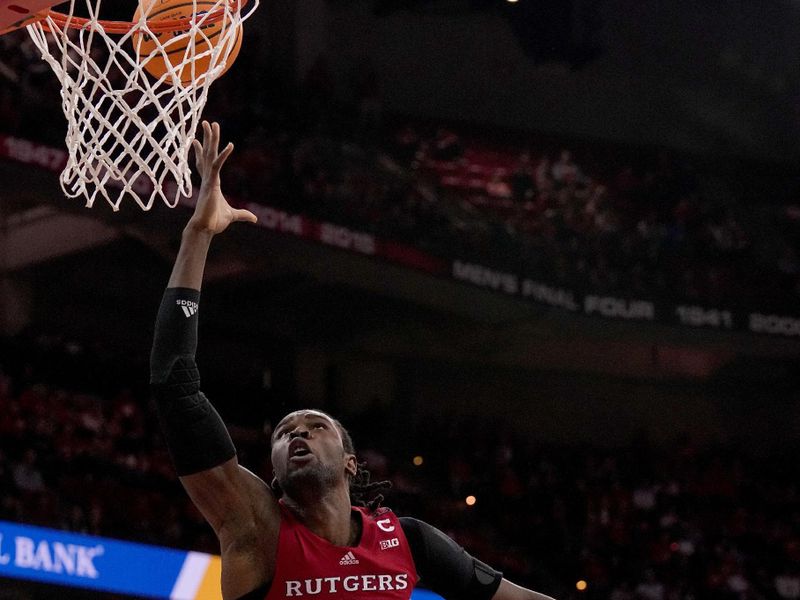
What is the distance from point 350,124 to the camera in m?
13.8

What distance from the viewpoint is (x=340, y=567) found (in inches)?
103

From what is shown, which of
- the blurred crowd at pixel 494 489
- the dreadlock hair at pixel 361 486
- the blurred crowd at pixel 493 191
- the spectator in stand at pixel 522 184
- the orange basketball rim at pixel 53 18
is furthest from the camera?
the spectator in stand at pixel 522 184

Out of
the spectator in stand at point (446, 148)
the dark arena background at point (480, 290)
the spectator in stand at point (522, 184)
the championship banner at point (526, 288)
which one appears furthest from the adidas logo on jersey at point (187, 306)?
the spectator in stand at point (446, 148)

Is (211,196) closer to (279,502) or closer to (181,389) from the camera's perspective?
(181,389)

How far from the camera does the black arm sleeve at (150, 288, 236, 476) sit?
7.86ft

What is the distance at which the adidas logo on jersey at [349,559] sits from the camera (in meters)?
2.62

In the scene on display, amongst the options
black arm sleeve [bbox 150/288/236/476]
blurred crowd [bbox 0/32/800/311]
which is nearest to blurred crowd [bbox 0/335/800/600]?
blurred crowd [bbox 0/32/800/311]

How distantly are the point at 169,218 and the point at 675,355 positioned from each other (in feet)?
23.9

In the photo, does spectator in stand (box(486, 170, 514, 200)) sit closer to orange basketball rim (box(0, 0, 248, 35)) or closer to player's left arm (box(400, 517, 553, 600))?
orange basketball rim (box(0, 0, 248, 35))

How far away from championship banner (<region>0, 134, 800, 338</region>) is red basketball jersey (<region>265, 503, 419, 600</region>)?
7.91 meters

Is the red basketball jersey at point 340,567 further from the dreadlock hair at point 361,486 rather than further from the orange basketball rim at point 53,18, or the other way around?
the orange basketball rim at point 53,18

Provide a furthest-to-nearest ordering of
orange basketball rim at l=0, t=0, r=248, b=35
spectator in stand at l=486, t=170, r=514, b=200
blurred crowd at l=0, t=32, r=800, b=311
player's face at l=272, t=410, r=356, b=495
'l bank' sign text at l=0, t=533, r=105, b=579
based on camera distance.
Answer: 1. spectator in stand at l=486, t=170, r=514, b=200
2. blurred crowd at l=0, t=32, r=800, b=311
3. 'l bank' sign text at l=0, t=533, r=105, b=579
4. orange basketball rim at l=0, t=0, r=248, b=35
5. player's face at l=272, t=410, r=356, b=495

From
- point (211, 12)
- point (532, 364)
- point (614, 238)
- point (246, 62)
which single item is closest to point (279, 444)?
point (211, 12)

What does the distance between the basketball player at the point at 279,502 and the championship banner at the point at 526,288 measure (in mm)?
7818
